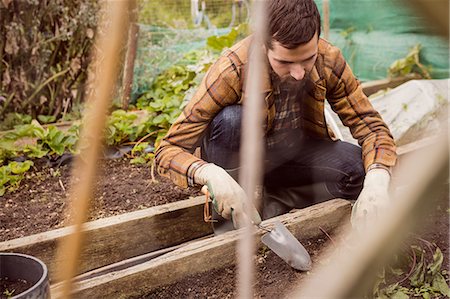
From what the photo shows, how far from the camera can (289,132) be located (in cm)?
236

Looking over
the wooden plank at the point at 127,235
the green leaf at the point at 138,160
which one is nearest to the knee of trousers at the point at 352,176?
the wooden plank at the point at 127,235

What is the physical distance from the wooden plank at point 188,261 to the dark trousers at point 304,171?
0.45 ft

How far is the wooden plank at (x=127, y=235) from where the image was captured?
1.95 metres

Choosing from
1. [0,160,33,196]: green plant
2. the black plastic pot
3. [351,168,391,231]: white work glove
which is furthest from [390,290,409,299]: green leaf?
[0,160,33,196]: green plant

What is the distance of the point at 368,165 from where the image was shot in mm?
2160

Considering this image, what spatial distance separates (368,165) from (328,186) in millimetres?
320

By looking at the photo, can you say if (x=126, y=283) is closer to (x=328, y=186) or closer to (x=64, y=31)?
(x=328, y=186)

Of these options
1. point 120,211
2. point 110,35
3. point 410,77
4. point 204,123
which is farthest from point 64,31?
point 110,35

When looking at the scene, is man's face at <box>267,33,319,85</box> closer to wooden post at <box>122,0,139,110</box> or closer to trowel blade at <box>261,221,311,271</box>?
trowel blade at <box>261,221,311,271</box>

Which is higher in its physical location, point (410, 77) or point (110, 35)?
point (110, 35)

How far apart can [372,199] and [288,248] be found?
1.05 feet

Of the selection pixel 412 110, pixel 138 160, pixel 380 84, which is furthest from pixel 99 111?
pixel 380 84

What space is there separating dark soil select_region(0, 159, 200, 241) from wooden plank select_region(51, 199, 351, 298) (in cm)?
56

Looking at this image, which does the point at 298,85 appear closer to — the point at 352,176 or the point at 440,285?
the point at 352,176
